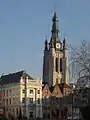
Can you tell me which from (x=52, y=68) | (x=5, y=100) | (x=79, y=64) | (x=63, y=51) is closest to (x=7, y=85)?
(x=5, y=100)

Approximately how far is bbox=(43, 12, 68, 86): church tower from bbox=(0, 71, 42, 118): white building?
28497 millimetres

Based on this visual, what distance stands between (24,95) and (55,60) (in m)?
39.2

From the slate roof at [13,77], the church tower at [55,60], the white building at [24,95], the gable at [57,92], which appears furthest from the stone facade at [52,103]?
the church tower at [55,60]

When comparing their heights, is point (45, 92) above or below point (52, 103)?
above

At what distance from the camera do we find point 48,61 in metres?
131

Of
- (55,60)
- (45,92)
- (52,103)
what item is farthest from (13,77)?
(55,60)

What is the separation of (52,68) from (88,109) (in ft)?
291

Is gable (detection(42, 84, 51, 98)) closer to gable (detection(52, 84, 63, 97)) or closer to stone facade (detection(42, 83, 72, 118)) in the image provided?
stone facade (detection(42, 83, 72, 118))

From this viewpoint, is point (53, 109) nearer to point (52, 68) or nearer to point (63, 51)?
point (52, 68)

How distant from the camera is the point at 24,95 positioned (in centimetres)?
9369

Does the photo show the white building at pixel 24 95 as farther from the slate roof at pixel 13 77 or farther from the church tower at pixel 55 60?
the church tower at pixel 55 60

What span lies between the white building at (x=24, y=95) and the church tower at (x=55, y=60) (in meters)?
28.5

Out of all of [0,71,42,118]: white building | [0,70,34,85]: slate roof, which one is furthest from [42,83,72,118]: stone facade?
[0,70,34,85]: slate roof

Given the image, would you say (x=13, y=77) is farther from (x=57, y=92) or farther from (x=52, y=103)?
(x=57, y=92)
